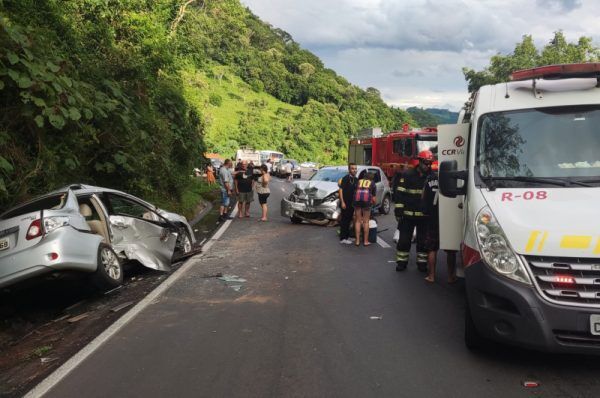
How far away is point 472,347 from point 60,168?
755cm

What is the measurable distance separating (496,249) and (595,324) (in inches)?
32.8

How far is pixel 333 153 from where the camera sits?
83.2 m

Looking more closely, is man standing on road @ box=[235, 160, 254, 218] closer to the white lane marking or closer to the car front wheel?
the white lane marking

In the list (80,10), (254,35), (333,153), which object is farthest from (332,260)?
(254,35)

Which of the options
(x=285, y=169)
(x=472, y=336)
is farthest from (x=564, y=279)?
(x=285, y=169)

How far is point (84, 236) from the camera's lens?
6438 millimetres

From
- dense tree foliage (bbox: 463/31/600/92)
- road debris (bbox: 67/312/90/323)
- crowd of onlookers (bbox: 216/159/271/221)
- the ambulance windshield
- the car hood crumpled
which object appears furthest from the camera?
dense tree foliage (bbox: 463/31/600/92)

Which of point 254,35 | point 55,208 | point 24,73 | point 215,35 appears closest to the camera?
point 55,208

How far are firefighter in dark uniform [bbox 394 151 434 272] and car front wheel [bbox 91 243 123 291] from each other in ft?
13.5

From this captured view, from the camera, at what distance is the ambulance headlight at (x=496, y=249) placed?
3990mm

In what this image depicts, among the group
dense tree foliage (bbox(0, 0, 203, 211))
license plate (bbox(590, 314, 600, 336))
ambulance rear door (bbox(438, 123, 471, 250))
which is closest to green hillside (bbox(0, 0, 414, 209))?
dense tree foliage (bbox(0, 0, 203, 211))

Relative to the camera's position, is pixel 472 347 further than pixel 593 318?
Yes

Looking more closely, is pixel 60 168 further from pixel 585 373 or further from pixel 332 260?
pixel 585 373

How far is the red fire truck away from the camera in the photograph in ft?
65.1
